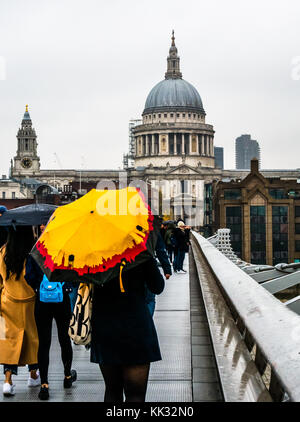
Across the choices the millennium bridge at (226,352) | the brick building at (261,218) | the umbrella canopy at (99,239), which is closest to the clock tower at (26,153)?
the brick building at (261,218)

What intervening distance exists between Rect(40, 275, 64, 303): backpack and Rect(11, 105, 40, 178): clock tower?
172156 mm

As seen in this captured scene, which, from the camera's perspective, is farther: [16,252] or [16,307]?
[16,307]

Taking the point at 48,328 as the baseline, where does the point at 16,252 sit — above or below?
above

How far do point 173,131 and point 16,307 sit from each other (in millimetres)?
176307

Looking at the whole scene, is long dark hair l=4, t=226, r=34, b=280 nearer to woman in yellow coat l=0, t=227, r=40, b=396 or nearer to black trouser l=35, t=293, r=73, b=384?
woman in yellow coat l=0, t=227, r=40, b=396

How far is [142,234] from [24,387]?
328cm

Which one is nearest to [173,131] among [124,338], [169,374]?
[169,374]

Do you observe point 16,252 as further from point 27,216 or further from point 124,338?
point 124,338

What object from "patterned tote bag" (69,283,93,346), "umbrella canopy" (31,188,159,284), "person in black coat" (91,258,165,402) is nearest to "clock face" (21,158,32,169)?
"patterned tote bag" (69,283,93,346)

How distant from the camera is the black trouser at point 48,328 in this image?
766 centimetres

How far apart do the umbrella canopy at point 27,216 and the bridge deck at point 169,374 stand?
1547 mm

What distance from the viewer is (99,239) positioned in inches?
215

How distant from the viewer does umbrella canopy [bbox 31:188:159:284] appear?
17.8ft
